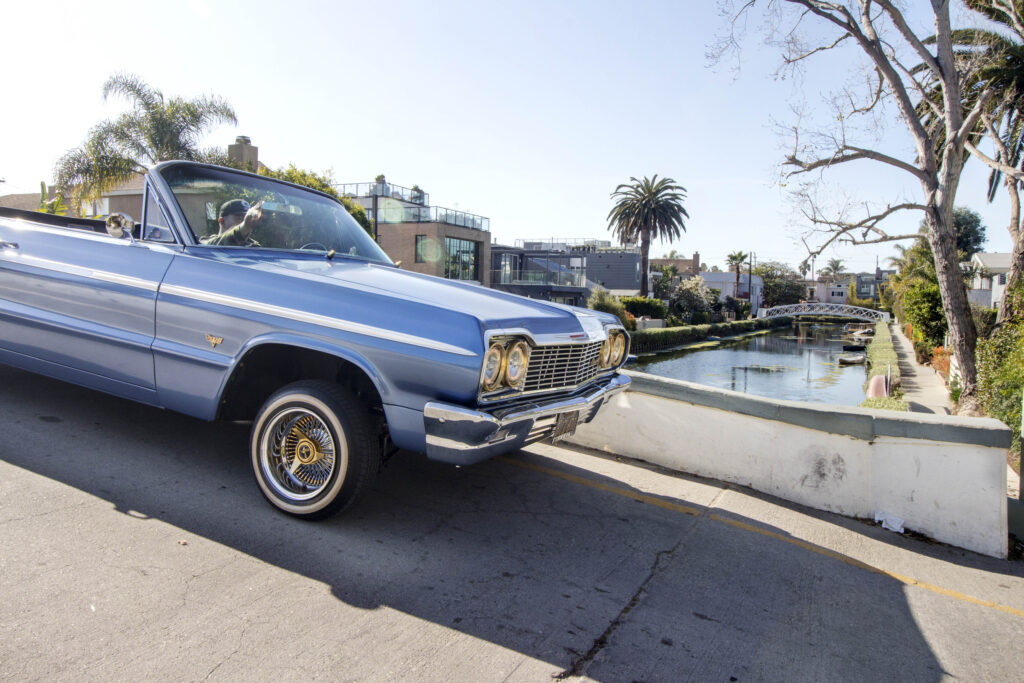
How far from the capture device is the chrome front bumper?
2875 mm

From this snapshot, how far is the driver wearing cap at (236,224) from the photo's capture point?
12.8 ft

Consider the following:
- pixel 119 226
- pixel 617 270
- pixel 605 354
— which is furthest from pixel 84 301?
pixel 617 270

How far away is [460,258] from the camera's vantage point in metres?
42.9

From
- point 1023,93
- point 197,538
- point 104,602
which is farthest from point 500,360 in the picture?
point 1023,93

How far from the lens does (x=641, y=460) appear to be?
549 cm

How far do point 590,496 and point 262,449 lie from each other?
2.19 meters

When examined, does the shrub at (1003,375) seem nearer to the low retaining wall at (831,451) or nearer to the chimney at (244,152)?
the low retaining wall at (831,451)

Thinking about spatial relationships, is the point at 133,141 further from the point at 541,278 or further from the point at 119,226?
the point at 541,278

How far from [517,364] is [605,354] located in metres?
1.25

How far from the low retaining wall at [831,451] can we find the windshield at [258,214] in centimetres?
263

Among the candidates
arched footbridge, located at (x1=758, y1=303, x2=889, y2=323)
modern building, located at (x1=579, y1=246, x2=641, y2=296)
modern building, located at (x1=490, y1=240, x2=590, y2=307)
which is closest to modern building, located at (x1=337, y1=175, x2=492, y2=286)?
modern building, located at (x1=490, y1=240, x2=590, y2=307)

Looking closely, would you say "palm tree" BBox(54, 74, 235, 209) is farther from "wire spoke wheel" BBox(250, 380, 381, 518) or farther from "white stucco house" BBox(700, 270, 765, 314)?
"white stucco house" BBox(700, 270, 765, 314)

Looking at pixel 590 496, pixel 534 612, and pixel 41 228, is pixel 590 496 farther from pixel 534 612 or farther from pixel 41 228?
pixel 41 228

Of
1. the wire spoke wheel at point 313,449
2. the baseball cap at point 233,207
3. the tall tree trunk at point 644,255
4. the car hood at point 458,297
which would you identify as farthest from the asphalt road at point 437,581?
the tall tree trunk at point 644,255
